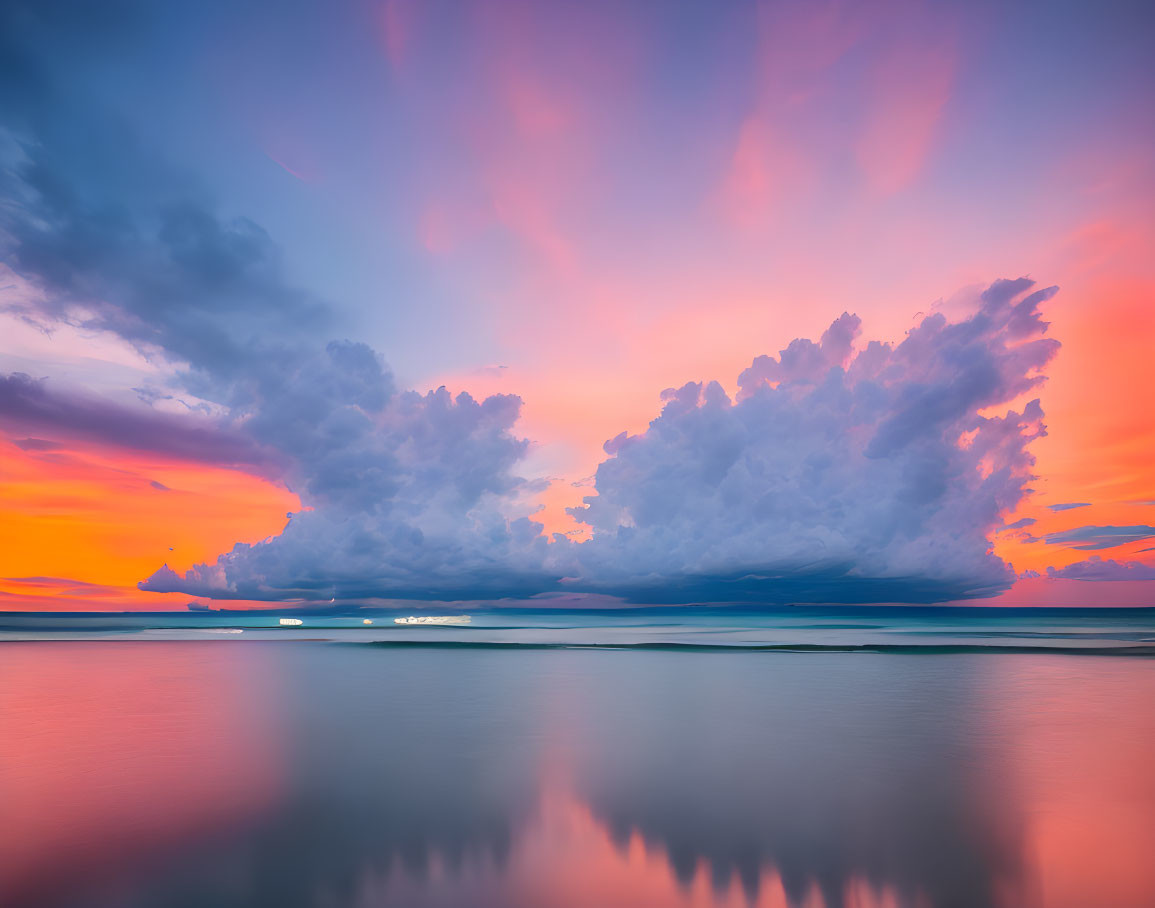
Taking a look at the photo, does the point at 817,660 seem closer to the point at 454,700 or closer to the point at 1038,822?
the point at 454,700

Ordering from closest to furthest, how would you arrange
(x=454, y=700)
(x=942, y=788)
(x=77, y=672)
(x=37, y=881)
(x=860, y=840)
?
(x=37, y=881) < (x=860, y=840) < (x=942, y=788) < (x=454, y=700) < (x=77, y=672)

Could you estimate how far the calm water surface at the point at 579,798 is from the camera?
9711 mm

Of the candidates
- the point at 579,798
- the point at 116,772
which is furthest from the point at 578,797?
the point at 116,772

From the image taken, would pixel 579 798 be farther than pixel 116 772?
No

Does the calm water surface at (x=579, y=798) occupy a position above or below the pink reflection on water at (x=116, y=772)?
below

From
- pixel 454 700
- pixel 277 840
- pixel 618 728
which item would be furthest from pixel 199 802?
pixel 454 700

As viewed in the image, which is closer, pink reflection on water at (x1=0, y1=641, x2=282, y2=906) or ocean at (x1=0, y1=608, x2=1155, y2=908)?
ocean at (x1=0, y1=608, x2=1155, y2=908)

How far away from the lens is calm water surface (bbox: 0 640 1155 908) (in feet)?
31.9

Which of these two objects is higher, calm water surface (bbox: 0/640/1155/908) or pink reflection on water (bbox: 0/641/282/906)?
pink reflection on water (bbox: 0/641/282/906)

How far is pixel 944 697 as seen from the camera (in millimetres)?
28000

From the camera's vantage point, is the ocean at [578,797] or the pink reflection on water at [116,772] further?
the pink reflection on water at [116,772]

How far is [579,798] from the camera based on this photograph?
14.0 metres

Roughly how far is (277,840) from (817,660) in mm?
42877

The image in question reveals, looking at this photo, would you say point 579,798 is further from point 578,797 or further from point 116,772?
point 116,772
